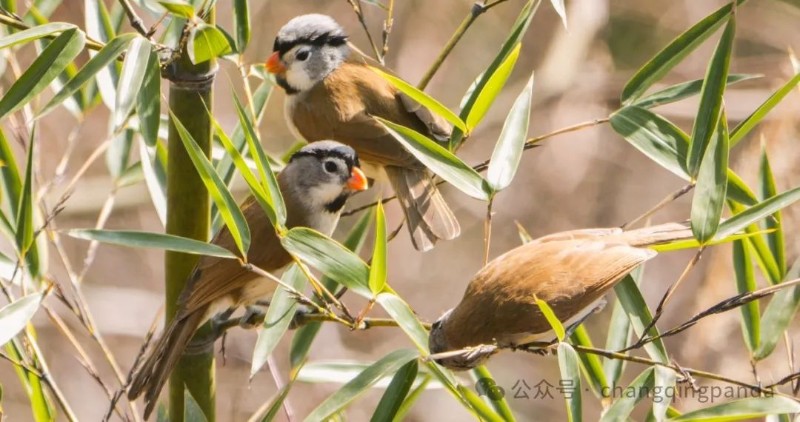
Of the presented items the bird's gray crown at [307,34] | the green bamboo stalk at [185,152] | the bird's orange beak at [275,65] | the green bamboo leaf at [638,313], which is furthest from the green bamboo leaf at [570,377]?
the bird's gray crown at [307,34]

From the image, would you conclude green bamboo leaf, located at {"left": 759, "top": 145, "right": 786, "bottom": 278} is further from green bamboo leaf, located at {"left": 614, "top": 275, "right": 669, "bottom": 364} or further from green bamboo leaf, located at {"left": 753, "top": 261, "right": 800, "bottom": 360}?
green bamboo leaf, located at {"left": 614, "top": 275, "right": 669, "bottom": 364}

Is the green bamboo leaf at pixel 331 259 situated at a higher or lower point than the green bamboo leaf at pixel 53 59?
lower

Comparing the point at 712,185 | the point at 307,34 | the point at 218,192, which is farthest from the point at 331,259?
the point at 307,34

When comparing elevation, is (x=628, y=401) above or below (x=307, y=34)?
below

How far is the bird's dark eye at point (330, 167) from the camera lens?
220cm

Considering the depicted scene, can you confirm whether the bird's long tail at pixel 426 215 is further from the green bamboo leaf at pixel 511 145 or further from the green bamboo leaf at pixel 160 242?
the green bamboo leaf at pixel 160 242

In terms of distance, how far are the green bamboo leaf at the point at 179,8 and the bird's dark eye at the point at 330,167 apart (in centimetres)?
83

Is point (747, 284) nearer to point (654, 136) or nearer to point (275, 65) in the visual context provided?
point (654, 136)

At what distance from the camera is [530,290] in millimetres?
1598

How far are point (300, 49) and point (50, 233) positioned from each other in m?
0.93

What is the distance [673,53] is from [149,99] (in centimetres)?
75

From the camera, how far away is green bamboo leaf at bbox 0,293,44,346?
4.81ft

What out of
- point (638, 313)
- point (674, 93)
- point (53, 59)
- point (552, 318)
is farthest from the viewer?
point (674, 93)

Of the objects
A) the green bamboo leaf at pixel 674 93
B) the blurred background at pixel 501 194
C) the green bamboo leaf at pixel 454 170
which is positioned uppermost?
the green bamboo leaf at pixel 674 93
